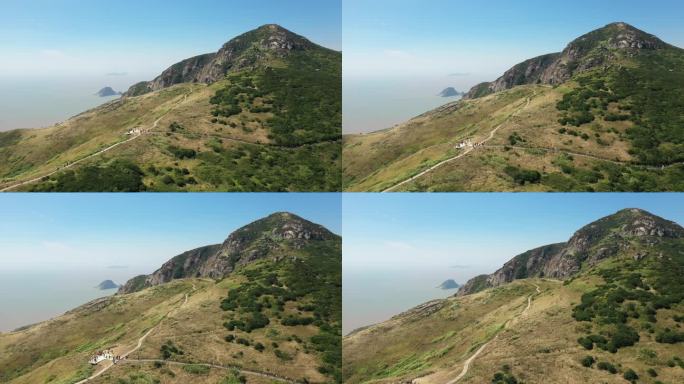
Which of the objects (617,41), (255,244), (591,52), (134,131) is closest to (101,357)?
(134,131)

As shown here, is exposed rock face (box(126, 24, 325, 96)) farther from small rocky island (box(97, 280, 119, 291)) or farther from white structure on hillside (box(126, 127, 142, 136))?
small rocky island (box(97, 280, 119, 291))

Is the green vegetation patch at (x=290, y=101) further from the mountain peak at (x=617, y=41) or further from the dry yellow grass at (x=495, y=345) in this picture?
the mountain peak at (x=617, y=41)

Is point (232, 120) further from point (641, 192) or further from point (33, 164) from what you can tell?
point (641, 192)

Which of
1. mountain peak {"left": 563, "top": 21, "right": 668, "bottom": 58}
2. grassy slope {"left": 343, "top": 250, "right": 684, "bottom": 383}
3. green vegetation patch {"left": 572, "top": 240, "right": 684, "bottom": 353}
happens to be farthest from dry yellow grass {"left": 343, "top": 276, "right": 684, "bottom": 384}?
mountain peak {"left": 563, "top": 21, "right": 668, "bottom": 58}

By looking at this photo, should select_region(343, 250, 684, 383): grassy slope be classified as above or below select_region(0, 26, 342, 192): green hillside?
below

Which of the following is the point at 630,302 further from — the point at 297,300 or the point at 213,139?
the point at 213,139
